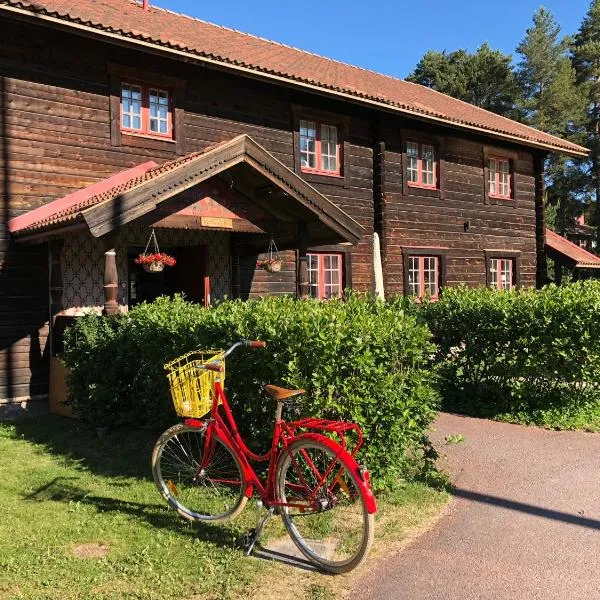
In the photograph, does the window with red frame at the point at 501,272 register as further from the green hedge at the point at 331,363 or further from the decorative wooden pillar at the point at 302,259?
the green hedge at the point at 331,363

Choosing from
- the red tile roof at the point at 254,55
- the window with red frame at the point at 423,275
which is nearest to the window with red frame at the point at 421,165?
the red tile roof at the point at 254,55

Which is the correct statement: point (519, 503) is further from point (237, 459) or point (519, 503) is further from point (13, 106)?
point (13, 106)

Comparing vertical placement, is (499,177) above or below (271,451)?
above

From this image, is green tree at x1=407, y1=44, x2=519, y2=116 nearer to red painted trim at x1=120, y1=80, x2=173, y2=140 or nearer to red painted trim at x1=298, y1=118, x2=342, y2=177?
red painted trim at x1=298, y1=118, x2=342, y2=177

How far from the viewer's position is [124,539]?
4.36 m

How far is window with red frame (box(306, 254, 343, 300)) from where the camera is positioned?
14.0 m

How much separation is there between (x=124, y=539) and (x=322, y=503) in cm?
154

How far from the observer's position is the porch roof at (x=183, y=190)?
771 centimetres

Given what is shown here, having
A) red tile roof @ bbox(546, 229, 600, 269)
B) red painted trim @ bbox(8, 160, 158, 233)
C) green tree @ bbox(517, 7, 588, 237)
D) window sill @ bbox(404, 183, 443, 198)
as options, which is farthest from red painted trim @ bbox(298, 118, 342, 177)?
green tree @ bbox(517, 7, 588, 237)

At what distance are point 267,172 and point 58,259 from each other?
3654 mm

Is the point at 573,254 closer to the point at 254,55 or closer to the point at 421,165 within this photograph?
the point at 421,165

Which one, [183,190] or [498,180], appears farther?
[498,180]

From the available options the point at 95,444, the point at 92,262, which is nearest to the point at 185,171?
the point at 92,262

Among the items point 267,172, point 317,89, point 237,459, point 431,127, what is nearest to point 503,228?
point 431,127
